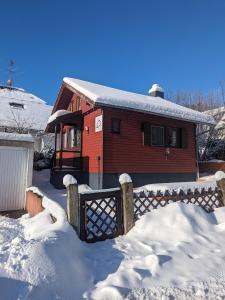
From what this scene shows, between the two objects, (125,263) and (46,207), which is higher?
(46,207)

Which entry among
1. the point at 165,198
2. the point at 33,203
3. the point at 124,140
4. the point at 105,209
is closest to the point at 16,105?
the point at 124,140

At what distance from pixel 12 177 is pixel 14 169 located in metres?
0.26

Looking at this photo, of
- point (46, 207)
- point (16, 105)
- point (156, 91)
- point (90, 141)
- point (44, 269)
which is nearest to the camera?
point (44, 269)

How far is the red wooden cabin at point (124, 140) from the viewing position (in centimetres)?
1062

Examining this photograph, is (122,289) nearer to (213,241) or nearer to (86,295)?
(86,295)

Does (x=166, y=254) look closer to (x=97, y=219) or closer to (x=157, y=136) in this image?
(x=97, y=219)

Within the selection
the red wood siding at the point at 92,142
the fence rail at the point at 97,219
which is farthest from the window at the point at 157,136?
the fence rail at the point at 97,219

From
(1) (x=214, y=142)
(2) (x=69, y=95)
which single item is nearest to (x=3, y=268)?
(2) (x=69, y=95)

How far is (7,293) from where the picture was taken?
2729mm

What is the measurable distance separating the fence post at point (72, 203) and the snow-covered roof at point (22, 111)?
56.2 feet

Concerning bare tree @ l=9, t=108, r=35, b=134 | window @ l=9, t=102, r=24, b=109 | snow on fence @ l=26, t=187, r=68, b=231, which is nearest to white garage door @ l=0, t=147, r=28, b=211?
snow on fence @ l=26, t=187, r=68, b=231

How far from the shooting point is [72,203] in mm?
4746

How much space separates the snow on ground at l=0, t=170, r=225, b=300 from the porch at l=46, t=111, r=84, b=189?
252 inches

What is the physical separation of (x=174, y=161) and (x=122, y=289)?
32.9 ft
